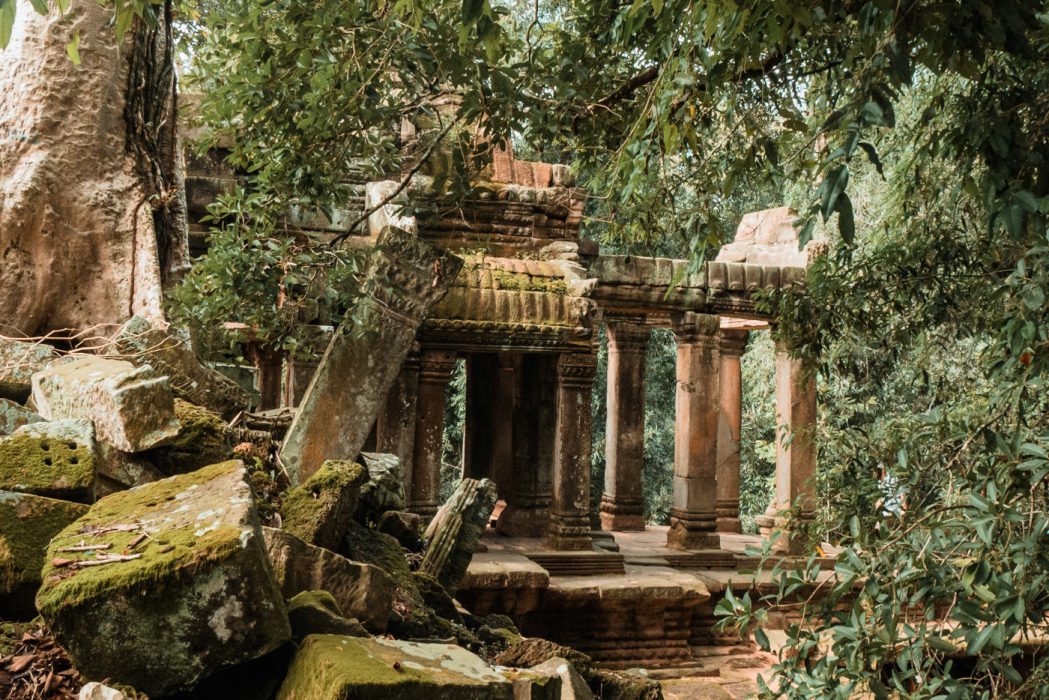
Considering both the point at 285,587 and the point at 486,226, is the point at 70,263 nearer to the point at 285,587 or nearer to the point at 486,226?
the point at 285,587

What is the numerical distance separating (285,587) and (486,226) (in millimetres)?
6668

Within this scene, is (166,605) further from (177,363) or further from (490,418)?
(490,418)

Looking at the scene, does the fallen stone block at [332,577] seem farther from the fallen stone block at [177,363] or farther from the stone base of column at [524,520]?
the stone base of column at [524,520]

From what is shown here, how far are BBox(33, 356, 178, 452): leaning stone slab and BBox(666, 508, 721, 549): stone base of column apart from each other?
7941 millimetres

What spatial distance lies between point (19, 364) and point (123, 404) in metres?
1.10

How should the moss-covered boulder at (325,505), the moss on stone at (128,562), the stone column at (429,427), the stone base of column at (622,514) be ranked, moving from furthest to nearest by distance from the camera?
1. the stone base of column at (622,514)
2. the stone column at (429,427)
3. the moss-covered boulder at (325,505)
4. the moss on stone at (128,562)

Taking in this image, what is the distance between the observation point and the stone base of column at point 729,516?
12.9m

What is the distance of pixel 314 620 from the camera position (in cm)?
248

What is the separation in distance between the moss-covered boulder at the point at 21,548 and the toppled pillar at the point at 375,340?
1909mm

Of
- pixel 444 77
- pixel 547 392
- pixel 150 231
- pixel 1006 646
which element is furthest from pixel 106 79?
pixel 547 392

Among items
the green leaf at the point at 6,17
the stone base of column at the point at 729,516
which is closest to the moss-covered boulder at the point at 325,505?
the green leaf at the point at 6,17

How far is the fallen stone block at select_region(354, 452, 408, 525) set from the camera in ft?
13.4

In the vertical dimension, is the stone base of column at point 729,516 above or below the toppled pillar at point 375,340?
below

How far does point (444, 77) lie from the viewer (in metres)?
4.13
